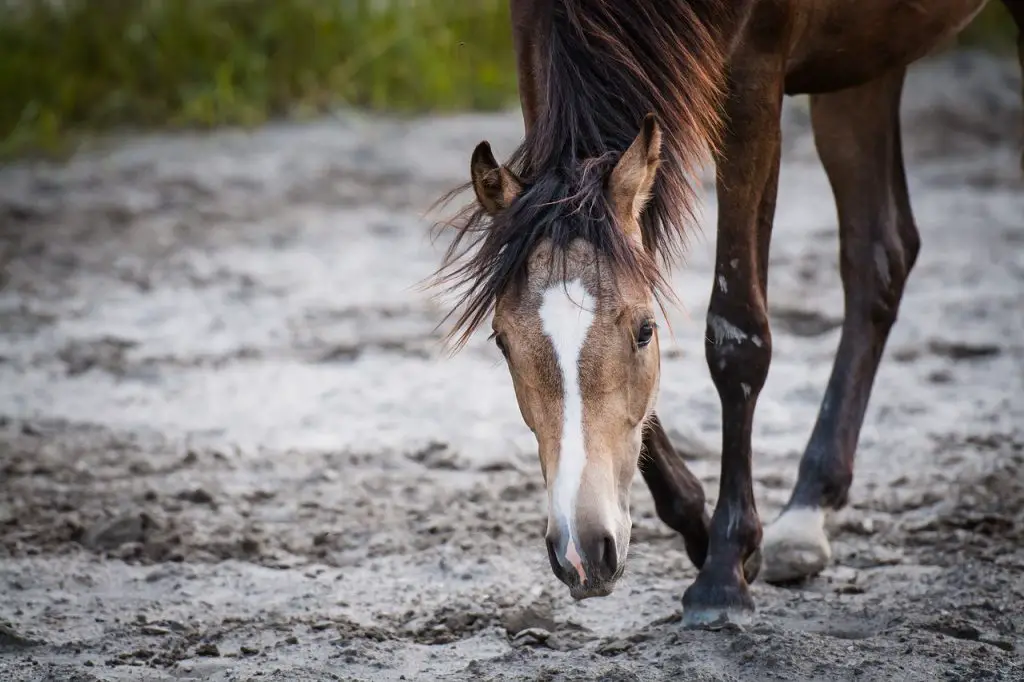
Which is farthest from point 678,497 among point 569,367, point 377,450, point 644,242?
point 377,450

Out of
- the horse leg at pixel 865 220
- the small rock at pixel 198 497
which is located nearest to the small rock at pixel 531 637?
the horse leg at pixel 865 220

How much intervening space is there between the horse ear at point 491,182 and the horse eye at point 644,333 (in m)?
0.41

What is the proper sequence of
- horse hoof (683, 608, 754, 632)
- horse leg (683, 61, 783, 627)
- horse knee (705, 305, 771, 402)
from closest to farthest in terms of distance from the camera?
horse hoof (683, 608, 754, 632) < horse leg (683, 61, 783, 627) < horse knee (705, 305, 771, 402)

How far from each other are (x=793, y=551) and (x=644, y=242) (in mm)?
1165

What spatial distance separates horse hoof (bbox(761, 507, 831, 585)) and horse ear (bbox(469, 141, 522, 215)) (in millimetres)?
1427

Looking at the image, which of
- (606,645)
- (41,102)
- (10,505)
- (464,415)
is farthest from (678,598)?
(41,102)

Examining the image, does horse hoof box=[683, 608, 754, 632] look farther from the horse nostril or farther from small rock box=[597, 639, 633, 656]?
the horse nostril

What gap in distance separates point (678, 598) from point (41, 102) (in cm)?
742

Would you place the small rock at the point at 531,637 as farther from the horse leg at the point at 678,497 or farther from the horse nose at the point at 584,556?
the horse nose at the point at 584,556

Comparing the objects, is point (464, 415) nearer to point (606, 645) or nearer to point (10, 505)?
point (10, 505)

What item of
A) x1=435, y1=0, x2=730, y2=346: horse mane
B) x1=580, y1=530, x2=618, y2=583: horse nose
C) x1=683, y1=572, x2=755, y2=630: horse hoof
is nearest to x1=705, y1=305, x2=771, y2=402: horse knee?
x1=435, y1=0, x2=730, y2=346: horse mane

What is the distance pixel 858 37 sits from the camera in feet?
13.3

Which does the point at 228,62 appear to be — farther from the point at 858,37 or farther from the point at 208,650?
the point at 208,650

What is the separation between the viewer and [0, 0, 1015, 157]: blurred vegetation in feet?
32.8
